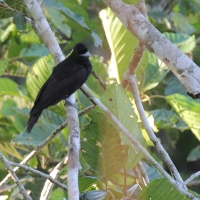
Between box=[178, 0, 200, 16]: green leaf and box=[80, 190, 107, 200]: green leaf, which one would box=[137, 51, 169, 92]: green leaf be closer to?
box=[178, 0, 200, 16]: green leaf

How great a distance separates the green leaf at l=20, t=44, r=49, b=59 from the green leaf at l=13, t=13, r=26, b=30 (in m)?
1.40

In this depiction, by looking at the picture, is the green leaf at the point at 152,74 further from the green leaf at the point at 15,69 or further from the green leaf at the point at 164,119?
the green leaf at the point at 15,69

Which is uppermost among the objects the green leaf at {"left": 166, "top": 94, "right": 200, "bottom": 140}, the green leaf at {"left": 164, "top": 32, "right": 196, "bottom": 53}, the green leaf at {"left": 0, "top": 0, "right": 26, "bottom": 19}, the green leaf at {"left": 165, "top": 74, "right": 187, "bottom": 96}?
the green leaf at {"left": 0, "top": 0, "right": 26, "bottom": 19}

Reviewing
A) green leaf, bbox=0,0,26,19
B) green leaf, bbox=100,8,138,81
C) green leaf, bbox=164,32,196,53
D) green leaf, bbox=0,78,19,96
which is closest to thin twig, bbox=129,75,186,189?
green leaf, bbox=100,8,138,81

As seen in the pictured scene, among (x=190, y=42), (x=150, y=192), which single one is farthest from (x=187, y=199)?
(x=190, y=42)

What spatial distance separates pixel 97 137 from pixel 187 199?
19.1 inches

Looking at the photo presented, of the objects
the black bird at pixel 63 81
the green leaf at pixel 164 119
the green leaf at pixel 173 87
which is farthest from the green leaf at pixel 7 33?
the green leaf at pixel 164 119

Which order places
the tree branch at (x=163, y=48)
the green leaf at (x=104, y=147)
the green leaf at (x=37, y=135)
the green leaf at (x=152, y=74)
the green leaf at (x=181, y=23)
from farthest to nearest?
the green leaf at (x=181, y=23) → the green leaf at (x=152, y=74) → the green leaf at (x=37, y=135) → the green leaf at (x=104, y=147) → the tree branch at (x=163, y=48)

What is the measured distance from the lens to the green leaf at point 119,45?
318 centimetres

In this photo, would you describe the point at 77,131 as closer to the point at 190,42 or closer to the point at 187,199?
the point at 187,199

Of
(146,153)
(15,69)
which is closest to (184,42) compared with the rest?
(15,69)

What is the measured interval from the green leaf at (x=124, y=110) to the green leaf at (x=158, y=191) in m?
0.17

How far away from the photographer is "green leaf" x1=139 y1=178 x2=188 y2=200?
204cm

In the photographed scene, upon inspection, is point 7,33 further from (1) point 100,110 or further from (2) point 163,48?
(2) point 163,48
